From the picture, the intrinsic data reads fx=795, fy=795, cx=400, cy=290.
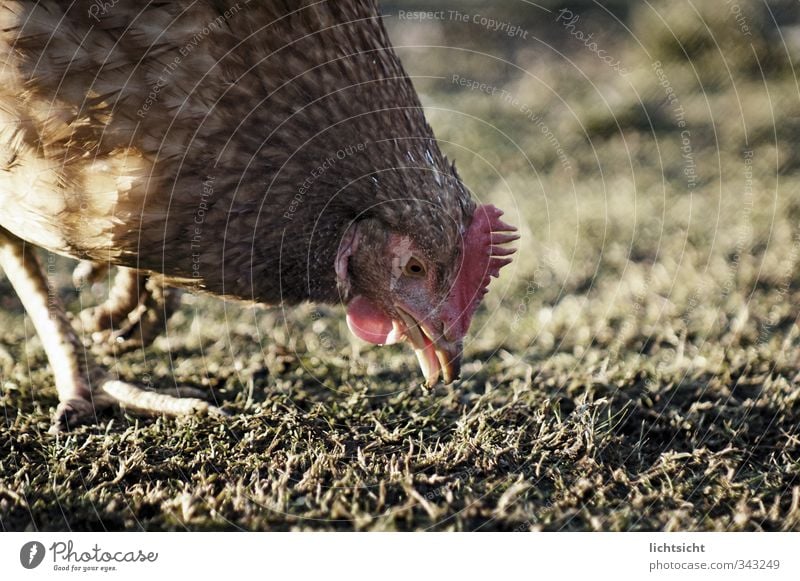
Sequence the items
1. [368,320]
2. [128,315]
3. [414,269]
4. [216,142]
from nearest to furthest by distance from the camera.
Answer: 1. [216,142]
2. [414,269]
3. [368,320]
4. [128,315]

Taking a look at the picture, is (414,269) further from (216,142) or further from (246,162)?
(216,142)

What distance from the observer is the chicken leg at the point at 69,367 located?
2820 mm

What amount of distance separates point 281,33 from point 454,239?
80 centimetres

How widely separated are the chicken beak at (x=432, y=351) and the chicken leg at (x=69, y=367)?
2.50 feet

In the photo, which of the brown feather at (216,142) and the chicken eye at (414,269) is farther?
the chicken eye at (414,269)

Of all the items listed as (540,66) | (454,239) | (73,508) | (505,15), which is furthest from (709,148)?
(73,508)

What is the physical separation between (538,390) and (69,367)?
5.69 feet

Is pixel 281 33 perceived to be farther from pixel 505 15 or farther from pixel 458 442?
pixel 505 15

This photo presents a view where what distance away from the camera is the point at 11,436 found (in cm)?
269

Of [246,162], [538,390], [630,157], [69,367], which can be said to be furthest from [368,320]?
[630,157]
